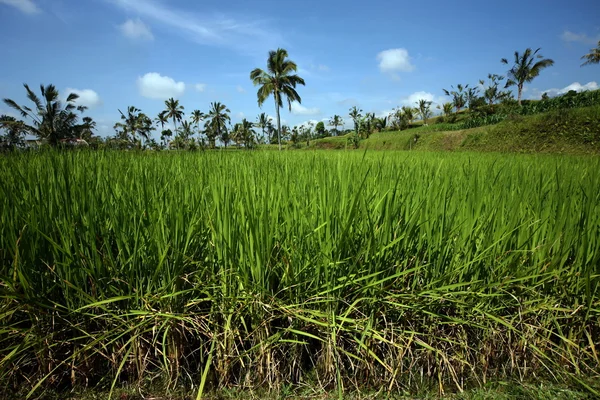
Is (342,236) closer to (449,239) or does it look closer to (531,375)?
(449,239)

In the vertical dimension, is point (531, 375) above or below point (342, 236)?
below

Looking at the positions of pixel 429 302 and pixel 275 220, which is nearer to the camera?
pixel 429 302

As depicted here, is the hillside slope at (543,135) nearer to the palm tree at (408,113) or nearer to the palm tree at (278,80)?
the palm tree at (278,80)

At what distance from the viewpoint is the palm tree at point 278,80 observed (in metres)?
28.7

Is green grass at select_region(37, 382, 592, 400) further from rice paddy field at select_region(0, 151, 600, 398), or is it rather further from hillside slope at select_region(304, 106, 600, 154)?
hillside slope at select_region(304, 106, 600, 154)

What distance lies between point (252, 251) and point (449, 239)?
798 millimetres

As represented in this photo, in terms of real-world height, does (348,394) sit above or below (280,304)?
below

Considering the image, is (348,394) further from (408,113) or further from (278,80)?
(408,113)

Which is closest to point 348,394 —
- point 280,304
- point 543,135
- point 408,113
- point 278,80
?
point 280,304

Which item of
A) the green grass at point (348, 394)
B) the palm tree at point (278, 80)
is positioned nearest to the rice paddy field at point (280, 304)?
the green grass at point (348, 394)

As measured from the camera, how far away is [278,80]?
29688mm

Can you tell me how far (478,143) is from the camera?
15273mm

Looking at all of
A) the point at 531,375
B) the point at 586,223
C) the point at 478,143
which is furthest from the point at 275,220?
the point at 478,143

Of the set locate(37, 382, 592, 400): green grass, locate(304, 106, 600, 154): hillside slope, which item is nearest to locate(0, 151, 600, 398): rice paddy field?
locate(37, 382, 592, 400): green grass
